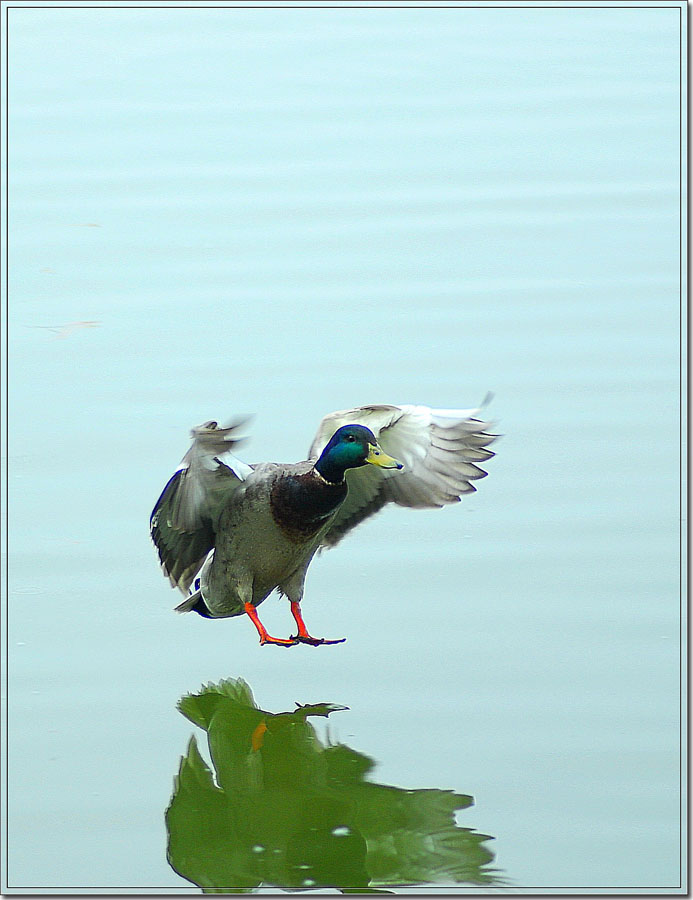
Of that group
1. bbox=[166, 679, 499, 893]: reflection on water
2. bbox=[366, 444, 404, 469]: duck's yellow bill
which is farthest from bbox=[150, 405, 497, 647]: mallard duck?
bbox=[166, 679, 499, 893]: reflection on water

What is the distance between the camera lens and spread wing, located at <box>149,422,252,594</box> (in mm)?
3846

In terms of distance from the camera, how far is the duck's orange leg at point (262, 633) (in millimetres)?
4215

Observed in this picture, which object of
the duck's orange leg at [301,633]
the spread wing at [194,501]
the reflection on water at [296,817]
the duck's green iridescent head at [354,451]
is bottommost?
the reflection on water at [296,817]

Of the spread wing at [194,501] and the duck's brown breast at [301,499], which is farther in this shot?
the duck's brown breast at [301,499]

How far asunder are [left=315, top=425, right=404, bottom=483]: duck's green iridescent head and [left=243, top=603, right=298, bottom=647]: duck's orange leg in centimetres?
53

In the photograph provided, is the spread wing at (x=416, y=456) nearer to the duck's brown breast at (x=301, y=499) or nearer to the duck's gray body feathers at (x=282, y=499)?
the duck's gray body feathers at (x=282, y=499)

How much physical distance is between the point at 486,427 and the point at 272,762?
128cm

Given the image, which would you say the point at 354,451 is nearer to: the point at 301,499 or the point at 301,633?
the point at 301,499

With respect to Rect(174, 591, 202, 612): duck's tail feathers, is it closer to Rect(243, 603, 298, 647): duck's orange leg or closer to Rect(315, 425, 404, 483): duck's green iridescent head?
Rect(243, 603, 298, 647): duck's orange leg

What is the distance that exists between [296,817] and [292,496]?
981mm

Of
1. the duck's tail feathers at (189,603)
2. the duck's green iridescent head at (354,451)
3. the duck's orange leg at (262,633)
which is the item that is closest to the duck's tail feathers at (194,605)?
the duck's tail feathers at (189,603)

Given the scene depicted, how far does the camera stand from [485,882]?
130 inches

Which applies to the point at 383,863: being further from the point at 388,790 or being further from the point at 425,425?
the point at 425,425

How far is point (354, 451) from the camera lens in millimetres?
4070
